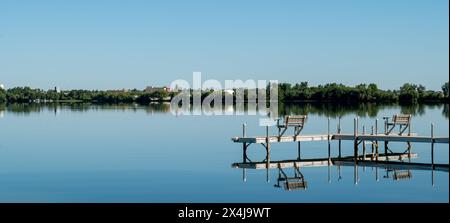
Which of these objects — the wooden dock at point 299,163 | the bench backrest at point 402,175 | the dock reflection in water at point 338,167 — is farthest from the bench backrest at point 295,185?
the wooden dock at point 299,163

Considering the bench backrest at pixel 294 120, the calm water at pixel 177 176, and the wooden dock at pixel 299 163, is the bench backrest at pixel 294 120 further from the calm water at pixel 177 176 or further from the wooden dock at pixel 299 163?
the calm water at pixel 177 176

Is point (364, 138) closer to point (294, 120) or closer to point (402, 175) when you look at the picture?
point (294, 120)

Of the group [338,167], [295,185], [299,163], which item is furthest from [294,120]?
[295,185]

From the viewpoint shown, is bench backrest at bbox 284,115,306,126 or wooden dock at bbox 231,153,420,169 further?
bench backrest at bbox 284,115,306,126

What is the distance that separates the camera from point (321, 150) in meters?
43.6

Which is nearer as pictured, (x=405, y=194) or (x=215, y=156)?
(x=405, y=194)

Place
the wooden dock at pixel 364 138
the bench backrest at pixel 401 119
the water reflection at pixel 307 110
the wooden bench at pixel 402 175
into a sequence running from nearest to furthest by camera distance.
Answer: the wooden bench at pixel 402 175
the wooden dock at pixel 364 138
the bench backrest at pixel 401 119
the water reflection at pixel 307 110

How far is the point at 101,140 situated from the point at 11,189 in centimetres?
2543

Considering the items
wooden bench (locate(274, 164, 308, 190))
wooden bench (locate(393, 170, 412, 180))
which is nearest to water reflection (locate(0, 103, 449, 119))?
wooden bench (locate(393, 170, 412, 180))

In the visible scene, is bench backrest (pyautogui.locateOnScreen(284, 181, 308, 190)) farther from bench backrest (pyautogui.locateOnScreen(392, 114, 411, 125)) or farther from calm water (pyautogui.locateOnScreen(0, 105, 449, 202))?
bench backrest (pyautogui.locateOnScreen(392, 114, 411, 125))

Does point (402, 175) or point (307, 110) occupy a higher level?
point (307, 110)

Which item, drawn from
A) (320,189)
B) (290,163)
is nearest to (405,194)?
(320,189)
